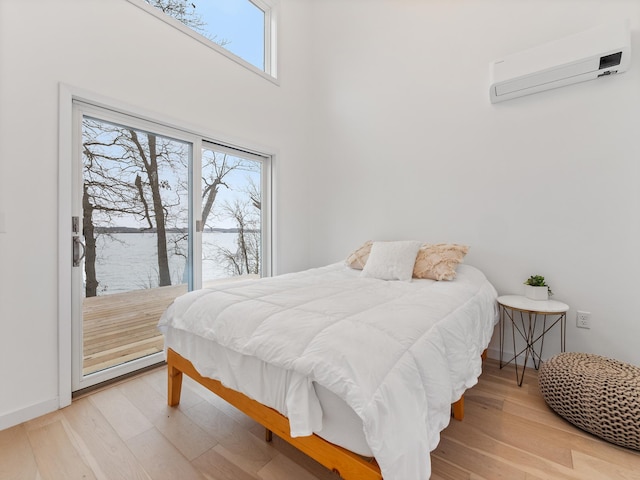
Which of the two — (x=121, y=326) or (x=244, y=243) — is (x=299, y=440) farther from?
(x=244, y=243)

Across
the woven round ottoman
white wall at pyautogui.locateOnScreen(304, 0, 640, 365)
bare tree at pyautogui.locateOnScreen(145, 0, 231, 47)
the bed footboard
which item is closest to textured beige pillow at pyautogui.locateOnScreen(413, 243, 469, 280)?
white wall at pyautogui.locateOnScreen(304, 0, 640, 365)

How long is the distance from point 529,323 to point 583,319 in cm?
33

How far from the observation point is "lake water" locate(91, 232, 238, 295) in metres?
2.08

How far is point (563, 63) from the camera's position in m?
2.01

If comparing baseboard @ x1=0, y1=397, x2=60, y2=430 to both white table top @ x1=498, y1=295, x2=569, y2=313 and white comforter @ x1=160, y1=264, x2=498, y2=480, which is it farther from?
white table top @ x1=498, y1=295, x2=569, y2=313

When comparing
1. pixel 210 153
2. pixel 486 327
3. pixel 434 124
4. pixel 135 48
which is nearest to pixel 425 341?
pixel 486 327

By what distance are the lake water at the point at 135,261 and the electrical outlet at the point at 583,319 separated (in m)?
2.96

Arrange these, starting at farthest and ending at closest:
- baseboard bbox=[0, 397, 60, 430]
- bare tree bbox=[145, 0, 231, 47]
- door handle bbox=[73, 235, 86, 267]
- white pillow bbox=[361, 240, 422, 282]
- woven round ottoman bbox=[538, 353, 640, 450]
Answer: bare tree bbox=[145, 0, 231, 47] < white pillow bbox=[361, 240, 422, 282] < door handle bbox=[73, 235, 86, 267] < baseboard bbox=[0, 397, 60, 430] < woven round ottoman bbox=[538, 353, 640, 450]

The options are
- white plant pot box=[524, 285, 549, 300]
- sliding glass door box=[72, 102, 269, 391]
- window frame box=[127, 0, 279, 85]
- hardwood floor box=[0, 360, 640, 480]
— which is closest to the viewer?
hardwood floor box=[0, 360, 640, 480]

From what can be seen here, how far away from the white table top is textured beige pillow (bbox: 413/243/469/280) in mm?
397

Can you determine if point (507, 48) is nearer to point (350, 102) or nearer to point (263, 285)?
point (350, 102)

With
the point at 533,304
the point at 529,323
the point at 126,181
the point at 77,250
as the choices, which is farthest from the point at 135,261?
the point at 529,323

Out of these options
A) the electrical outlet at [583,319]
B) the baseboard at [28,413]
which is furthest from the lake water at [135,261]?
the electrical outlet at [583,319]

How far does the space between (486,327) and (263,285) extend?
1417 mm
